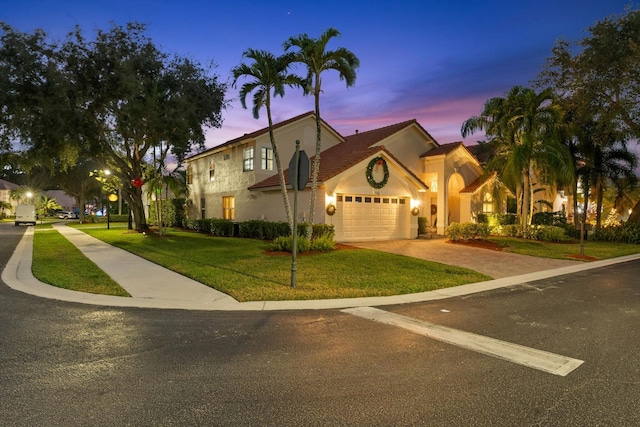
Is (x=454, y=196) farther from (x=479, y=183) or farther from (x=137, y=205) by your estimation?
(x=137, y=205)

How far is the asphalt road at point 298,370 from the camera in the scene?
11.0 feet

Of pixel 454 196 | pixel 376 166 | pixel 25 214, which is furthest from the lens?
pixel 25 214

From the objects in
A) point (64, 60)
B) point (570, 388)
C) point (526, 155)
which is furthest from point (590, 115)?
point (64, 60)

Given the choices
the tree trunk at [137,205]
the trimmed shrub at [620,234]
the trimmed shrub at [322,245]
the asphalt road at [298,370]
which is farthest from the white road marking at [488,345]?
the tree trunk at [137,205]

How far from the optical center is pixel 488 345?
16.9 ft

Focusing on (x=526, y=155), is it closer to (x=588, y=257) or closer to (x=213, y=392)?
(x=588, y=257)

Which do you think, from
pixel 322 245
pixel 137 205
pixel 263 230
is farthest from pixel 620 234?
pixel 137 205

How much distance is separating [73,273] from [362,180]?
520 inches

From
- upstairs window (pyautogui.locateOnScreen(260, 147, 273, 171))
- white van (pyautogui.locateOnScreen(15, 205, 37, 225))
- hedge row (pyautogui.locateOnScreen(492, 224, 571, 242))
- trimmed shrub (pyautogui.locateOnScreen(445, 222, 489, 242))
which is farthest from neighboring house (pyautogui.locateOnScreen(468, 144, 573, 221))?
white van (pyautogui.locateOnScreen(15, 205, 37, 225))

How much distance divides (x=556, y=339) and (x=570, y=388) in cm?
174

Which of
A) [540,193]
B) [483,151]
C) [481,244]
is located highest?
[483,151]

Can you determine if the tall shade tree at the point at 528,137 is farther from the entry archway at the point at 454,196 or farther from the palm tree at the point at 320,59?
the palm tree at the point at 320,59

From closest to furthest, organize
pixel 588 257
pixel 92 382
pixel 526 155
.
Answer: pixel 92 382
pixel 588 257
pixel 526 155

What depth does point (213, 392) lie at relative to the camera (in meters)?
3.72
